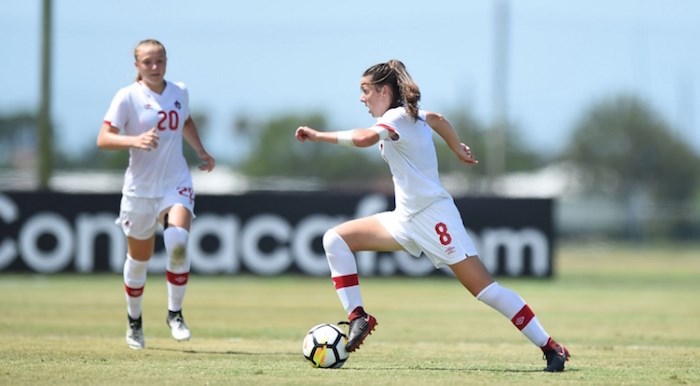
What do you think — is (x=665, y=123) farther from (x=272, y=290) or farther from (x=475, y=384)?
(x=475, y=384)

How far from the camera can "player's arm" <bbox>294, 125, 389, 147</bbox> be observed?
30.8 ft

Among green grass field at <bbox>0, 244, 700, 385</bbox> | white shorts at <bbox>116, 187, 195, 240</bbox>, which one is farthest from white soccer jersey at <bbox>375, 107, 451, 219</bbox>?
white shorts at <bbox>116, 187, 195, 240</bbox>

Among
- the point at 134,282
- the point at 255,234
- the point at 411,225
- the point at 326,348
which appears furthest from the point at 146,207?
the point at 255,234

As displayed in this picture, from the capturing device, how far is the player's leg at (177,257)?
37.9 feet

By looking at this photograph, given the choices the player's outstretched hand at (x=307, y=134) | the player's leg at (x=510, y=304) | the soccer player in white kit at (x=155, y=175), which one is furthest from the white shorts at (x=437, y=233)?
the soccer player in white kit at (x=155, y=175)

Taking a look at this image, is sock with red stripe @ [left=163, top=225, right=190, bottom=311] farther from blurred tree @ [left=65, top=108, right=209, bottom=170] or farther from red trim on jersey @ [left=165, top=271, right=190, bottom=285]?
blurred tree @ [left=65, top=108, right=209, bottom=170]

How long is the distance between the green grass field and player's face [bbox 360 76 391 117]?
1.95 meters

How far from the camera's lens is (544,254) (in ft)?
84.6

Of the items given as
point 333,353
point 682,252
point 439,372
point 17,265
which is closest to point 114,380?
point 333,353

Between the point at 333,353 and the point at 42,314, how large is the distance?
7.21 meters

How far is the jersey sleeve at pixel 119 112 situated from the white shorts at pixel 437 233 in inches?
110

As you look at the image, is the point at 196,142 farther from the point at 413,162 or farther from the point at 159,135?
the point at 413,162

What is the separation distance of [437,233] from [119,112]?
10.8 ft

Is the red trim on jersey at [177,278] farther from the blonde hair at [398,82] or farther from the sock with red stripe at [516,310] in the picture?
the sock with red stripe at [516,310]
